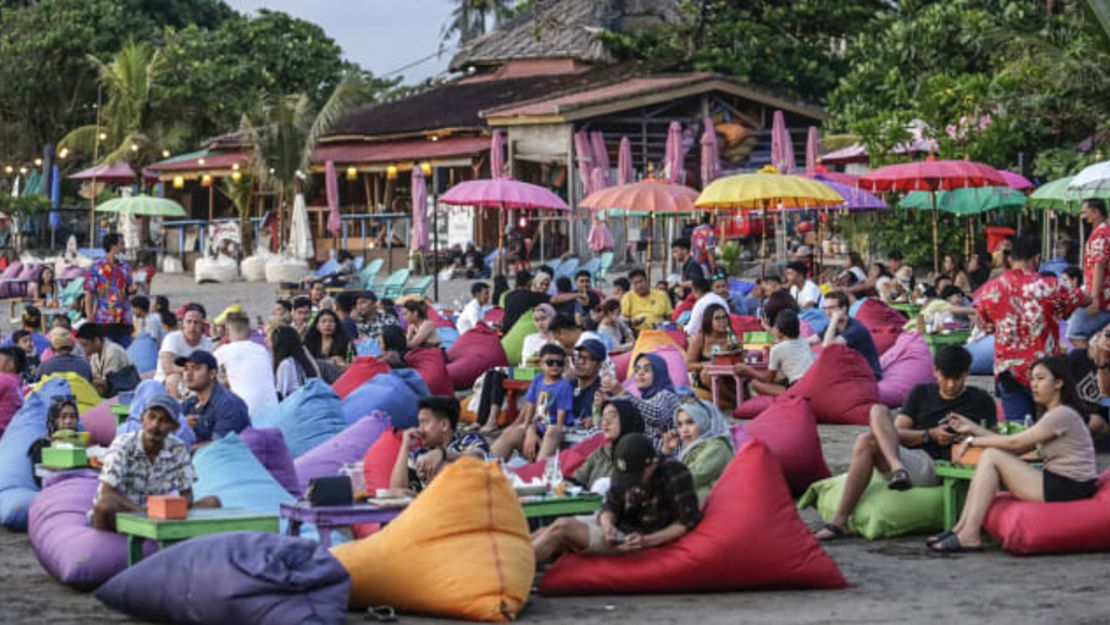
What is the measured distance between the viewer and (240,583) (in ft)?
25.4

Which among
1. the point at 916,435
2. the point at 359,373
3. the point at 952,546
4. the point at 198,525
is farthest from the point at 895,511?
the point at 359,373

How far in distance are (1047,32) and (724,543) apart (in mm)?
20743

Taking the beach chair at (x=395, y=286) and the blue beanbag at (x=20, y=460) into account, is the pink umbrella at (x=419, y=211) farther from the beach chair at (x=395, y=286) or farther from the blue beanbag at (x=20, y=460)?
the blue beanbag at (x=20, y=460)

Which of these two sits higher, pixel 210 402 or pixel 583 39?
pixel 583 39

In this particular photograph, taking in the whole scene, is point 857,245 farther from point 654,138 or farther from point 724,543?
point 724,543

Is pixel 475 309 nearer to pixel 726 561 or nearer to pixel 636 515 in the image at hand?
pixel 636 515

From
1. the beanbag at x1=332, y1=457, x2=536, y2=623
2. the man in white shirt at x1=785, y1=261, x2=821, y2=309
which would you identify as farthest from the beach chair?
the beanbag at x1=332, y1=457, x2=536, y2=623

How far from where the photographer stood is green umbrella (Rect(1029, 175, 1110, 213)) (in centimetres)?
2108

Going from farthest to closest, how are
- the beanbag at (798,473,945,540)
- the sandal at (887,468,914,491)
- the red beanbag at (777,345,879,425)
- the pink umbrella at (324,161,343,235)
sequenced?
the pink umbrella at (324,161,343,235)
the red beanbag at (777,345,879,425)
the beanbag at (798,473,945,540)
the sandal at (887,468,914,491)

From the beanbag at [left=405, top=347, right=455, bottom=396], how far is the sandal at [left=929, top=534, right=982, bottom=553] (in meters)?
7.58

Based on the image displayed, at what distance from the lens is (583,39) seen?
40.8 m

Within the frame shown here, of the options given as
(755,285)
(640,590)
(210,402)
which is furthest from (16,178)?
(640,590)

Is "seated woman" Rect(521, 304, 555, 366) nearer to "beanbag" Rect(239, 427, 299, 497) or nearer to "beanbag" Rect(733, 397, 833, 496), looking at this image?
"beanbag" Rect(733, 397, 833, 496)

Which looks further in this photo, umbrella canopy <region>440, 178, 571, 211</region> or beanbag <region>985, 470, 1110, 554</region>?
umbrella canopy <region>440, 178, 571, 211</region>
